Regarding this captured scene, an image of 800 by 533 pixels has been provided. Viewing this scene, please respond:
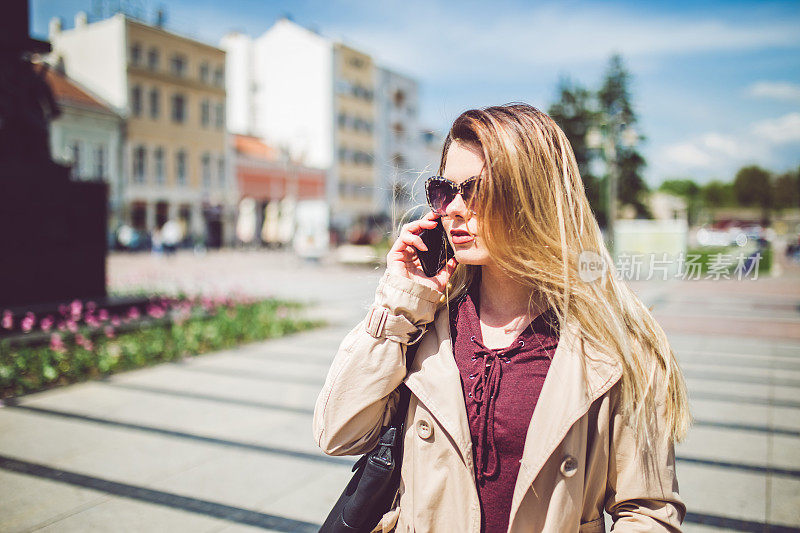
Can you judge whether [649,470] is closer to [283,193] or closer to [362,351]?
[362,351]

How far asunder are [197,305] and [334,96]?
45.3m

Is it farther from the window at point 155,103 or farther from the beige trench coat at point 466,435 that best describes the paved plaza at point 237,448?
the window at point 155,103

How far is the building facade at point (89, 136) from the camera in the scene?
35.2 metres

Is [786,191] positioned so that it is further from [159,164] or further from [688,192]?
[159,164]

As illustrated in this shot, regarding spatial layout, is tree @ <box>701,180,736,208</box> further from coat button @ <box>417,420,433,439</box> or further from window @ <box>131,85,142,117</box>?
coat button @ <box>417,420,433,439</box>

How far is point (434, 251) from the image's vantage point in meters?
1.58

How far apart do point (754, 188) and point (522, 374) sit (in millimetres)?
91053

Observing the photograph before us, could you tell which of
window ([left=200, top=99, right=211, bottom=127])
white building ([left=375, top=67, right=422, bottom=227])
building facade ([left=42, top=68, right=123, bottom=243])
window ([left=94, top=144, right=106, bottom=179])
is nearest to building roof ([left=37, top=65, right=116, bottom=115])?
building facade ([left=42, top=68, right=123, bottom=243])

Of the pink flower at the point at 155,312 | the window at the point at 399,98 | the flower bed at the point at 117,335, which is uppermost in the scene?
the window at the point at 399,98

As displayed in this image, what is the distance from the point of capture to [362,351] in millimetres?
1491

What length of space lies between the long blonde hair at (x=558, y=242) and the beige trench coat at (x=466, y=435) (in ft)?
0.17

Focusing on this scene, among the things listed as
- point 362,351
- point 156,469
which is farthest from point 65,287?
point 362,351

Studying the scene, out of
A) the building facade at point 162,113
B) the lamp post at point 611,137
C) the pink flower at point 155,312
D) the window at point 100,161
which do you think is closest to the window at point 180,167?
the building facade at point 162,113

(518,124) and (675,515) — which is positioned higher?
(518,124)
